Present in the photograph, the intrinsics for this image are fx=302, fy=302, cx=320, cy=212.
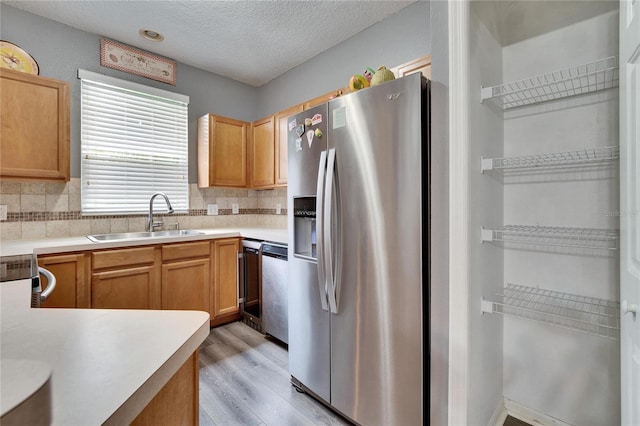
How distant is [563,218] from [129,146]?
3.42 metres

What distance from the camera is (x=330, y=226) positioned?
1.64 metres

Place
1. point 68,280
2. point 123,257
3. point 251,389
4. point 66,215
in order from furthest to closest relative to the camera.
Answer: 1. point 66,215
2. point 123,257
3. point 68,280
4. point 251,389

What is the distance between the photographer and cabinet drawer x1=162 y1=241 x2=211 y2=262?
2514mm

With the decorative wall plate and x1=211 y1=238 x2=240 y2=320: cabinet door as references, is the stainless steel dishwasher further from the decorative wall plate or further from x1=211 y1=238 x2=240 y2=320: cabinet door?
the decorative wall plate

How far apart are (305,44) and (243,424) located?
3.04 m

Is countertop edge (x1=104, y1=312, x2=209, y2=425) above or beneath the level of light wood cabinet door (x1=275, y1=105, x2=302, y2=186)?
beneath

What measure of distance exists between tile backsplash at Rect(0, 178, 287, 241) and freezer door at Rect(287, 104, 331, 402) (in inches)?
60.3

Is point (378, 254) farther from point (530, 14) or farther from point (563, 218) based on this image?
point (530, 14)

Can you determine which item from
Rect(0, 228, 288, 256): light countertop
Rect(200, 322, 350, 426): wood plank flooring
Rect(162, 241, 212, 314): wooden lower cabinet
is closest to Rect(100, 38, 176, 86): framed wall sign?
Rect(0, 228, 288, 256): light countertop

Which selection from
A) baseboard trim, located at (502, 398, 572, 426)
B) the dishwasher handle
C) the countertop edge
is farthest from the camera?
the dishwasher handle

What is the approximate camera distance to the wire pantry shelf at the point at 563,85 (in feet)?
4.45

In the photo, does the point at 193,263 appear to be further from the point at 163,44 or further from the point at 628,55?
the point at 628,55

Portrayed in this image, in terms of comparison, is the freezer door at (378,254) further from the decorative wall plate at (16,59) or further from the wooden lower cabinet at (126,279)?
the decorative wall plate at (16,59)

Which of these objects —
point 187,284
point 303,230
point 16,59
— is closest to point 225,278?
point 187,284
